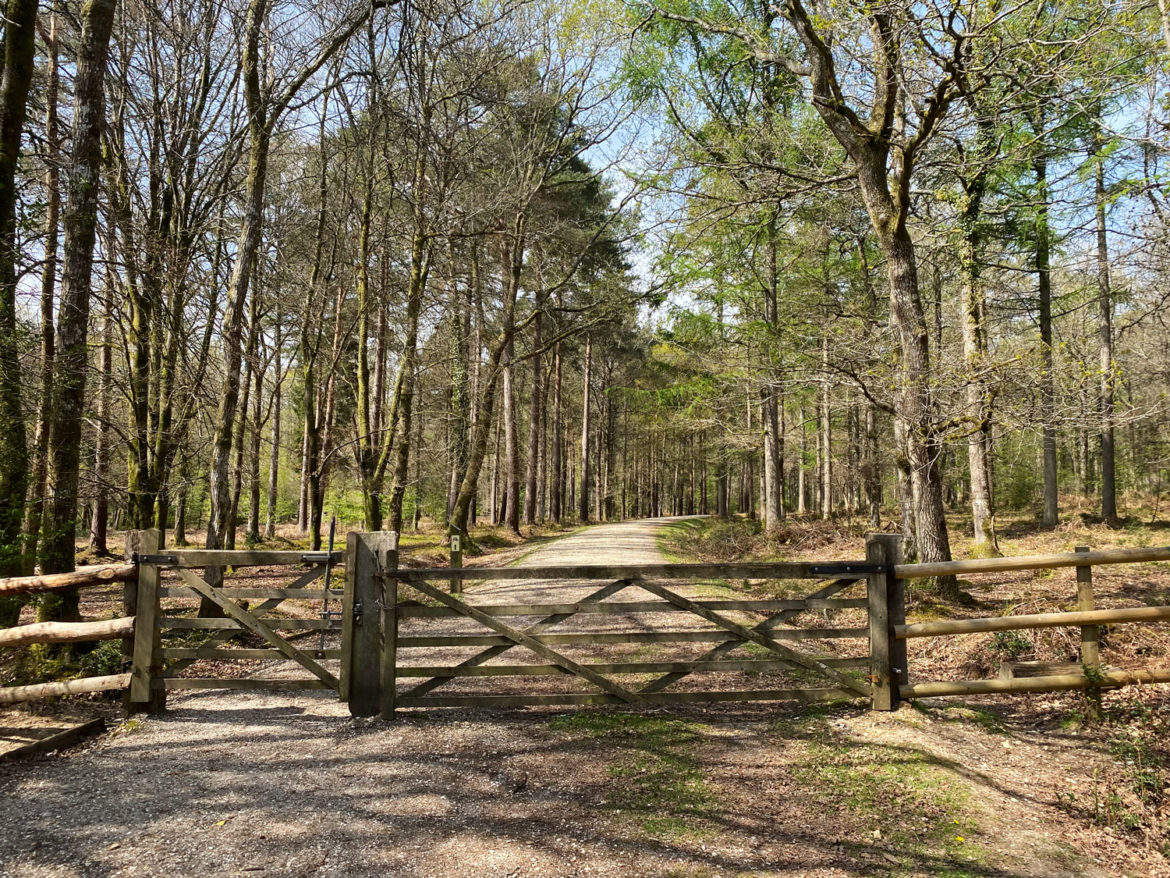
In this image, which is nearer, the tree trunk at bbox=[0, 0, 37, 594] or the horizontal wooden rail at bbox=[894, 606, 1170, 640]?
the horizontal wooden rail at bbox=[894, 606, 1170, 640]

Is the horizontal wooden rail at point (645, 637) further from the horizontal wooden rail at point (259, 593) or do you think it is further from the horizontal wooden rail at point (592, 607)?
the horizontal wooden rail at point (259, 593)

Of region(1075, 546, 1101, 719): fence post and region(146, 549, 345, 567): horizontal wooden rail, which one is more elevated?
region(146, 549, 345, 567): horizontal wooden rail

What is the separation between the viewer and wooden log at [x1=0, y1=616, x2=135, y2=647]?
4.80 m

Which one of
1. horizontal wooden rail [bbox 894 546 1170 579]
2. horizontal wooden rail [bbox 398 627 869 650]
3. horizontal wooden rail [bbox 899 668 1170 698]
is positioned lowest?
horizontal wooden rail [bbox 899 668 1170 698]

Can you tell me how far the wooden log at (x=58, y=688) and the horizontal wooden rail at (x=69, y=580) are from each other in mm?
740

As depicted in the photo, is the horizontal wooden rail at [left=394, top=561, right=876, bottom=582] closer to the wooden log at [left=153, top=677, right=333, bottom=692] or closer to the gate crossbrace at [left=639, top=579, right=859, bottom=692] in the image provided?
the gate crossbrace at [left=639, top=579, right=859, bottom=692]

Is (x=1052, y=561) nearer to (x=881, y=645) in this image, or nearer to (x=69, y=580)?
(x=881, y=645)

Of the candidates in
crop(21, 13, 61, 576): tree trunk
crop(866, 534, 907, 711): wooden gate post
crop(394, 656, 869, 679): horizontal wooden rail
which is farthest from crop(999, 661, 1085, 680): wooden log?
crop(21, 13, 61, 576): tree trunk

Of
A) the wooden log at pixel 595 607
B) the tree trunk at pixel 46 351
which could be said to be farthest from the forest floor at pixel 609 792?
the tree trunk at pixel 46 351

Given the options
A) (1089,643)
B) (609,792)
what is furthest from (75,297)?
(1089,643)

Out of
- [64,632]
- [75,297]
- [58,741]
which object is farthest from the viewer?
[75,297]

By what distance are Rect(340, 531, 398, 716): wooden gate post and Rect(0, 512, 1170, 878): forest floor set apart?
0.26 meters

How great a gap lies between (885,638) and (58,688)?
268 inches

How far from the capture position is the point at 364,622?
17.1 ft
